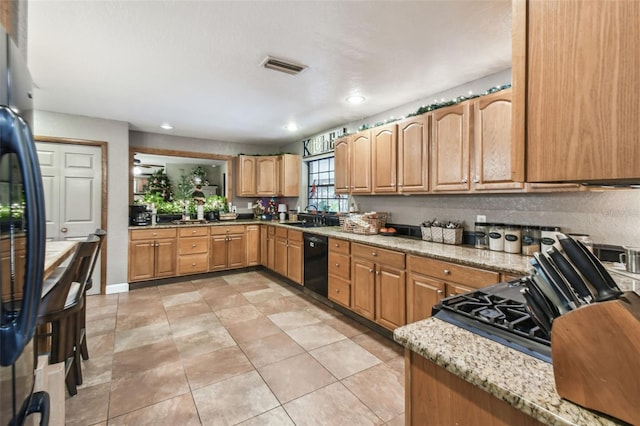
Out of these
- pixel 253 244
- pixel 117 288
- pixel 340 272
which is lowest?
pixel 117 288

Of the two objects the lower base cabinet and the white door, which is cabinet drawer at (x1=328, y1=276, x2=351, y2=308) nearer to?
the lower base cabinet

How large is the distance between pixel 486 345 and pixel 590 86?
0.68 meters

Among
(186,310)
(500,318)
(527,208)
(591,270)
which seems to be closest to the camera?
(591,270)

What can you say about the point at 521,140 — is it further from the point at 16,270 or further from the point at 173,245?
the point at 173,245

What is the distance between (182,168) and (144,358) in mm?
3748

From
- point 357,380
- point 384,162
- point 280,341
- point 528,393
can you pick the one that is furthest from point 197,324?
point 528,393

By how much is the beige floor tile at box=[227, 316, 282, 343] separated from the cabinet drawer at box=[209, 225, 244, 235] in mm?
2218

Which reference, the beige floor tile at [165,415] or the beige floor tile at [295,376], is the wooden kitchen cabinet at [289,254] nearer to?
the beige floor tile at [295,376]

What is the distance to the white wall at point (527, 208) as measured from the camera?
1968 millimetres

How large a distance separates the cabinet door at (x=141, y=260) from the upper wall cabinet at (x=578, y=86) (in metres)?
4.99

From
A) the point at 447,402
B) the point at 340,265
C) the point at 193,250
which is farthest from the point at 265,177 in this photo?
the point at 447,402

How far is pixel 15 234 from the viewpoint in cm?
66

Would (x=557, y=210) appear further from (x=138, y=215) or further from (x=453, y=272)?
(x=138, y=215)

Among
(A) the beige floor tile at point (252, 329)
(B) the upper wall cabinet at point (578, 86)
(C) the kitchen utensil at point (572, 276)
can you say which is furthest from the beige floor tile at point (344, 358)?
(B) the upper wall cabinet at point (578, 86)
